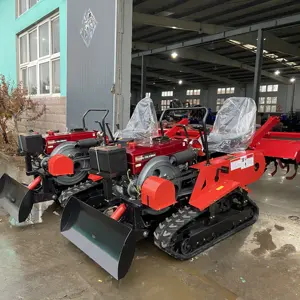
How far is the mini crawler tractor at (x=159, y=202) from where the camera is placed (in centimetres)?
220

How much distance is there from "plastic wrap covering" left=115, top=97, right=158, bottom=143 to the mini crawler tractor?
203 millimetres

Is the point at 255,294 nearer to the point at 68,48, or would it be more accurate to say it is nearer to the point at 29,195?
the point at 29,195

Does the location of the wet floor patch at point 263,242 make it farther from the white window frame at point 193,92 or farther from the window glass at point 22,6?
the white window frame at point 193,92

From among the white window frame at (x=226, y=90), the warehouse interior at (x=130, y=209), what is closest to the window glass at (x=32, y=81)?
the warehouse interior at (x=130, y=209)

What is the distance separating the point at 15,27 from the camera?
334 inches

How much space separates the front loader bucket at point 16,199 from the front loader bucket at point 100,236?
1.92 ft

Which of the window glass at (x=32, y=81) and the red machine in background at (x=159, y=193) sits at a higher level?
the window glass at (x=32, y=81)

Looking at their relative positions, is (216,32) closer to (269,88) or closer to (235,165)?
(235,165)

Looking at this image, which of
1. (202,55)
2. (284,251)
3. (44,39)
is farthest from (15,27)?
(284,251)

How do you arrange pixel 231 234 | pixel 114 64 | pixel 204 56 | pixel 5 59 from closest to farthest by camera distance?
1. pixel 231 234
2. pixel 114 64
3. pixel 5 59
4. pixel 204 56

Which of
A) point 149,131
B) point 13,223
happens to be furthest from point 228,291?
point 13,223

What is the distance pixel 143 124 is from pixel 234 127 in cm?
103

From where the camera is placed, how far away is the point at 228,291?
200 cm

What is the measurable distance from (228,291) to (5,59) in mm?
9867
